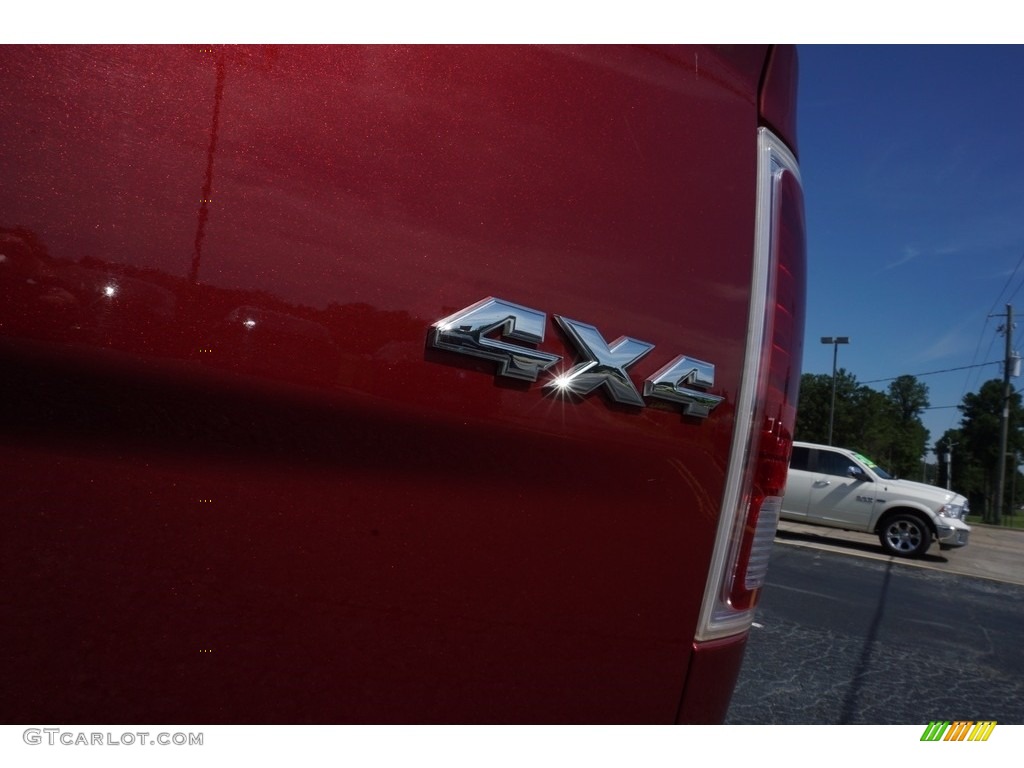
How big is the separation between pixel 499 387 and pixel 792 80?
0.80 m

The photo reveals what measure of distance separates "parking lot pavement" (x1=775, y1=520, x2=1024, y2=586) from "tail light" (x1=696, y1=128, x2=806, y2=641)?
8654 millimetres

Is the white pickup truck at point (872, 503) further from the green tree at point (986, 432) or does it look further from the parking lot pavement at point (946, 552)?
the green tree at point (986, 432)

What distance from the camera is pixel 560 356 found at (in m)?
0.93

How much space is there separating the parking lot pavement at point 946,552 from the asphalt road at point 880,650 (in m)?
1.20

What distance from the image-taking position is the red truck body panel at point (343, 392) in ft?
2.61

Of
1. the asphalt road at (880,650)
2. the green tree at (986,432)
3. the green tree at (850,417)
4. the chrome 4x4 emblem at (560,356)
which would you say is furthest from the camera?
the green tree at (850,417)

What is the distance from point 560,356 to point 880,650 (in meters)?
4.30

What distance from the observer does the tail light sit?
1.08 meters

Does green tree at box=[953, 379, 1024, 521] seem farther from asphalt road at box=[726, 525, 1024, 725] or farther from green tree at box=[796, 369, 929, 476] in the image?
asphalt road at box=[726, 525, 1024, 725]

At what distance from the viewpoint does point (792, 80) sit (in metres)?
1.28
